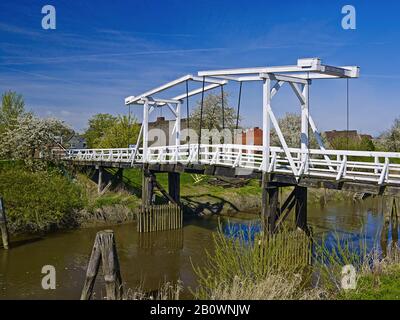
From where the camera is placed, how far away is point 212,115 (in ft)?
130

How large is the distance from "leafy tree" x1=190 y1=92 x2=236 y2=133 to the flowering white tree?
1449 centimetres

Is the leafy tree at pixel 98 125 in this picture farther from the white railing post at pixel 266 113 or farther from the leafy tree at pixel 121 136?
the white railing post at pixel 266 113

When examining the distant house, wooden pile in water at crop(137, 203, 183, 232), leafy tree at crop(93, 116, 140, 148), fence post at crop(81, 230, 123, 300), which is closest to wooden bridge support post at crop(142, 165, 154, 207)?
wooden pile in water at crop(137, 203, 183, 232)

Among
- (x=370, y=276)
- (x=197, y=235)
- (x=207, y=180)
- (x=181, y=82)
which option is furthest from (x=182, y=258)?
(x=207, y=180)

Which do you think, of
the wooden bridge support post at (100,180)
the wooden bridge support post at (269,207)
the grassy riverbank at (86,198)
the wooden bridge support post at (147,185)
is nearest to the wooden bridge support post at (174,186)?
the wooden bridge support post at (147,185)

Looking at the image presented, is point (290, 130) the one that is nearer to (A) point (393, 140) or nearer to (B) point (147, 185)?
(A) point (393, 140)

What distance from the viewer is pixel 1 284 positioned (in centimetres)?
1242

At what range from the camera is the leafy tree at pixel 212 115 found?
39.5 meters

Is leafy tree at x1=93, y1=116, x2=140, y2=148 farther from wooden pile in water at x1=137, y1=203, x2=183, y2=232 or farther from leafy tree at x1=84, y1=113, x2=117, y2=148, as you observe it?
wooden pile in water at x1=137, y1=203, x2=183, y2=232

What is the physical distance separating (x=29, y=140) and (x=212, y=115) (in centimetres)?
1743

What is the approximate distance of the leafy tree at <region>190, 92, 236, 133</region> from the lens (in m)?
39.5

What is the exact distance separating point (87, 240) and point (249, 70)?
1057 centimetres

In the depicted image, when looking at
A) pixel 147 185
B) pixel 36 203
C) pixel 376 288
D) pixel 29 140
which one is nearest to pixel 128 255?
pixel 147 185
